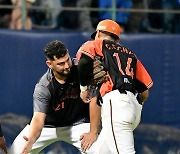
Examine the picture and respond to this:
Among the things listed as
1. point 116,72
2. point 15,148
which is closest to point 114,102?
point 116,72

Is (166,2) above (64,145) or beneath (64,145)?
above

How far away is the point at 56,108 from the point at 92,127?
53 centimetres

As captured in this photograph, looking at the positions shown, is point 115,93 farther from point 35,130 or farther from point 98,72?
point 35,130

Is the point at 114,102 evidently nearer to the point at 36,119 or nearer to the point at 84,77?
the point at 84,77

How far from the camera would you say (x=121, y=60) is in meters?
7.40

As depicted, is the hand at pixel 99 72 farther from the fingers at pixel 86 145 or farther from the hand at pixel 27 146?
the hand at pixel 27 146

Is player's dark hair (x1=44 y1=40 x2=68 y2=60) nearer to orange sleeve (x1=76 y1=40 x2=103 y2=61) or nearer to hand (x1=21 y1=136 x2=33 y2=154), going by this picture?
orange sleeve (x1=76 y1=40 x2=103 y2=61)

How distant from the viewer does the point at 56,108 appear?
8.16 metres

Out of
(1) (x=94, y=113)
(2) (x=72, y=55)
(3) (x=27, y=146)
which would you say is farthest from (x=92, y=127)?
(2) (x=72, y=55)

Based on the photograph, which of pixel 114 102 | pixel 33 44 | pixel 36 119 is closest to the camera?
pixel 114 102

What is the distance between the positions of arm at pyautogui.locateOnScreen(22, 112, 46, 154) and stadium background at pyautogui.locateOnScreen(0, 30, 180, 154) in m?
2.27

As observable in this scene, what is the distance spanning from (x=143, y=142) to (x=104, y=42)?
→ 11.0 feet

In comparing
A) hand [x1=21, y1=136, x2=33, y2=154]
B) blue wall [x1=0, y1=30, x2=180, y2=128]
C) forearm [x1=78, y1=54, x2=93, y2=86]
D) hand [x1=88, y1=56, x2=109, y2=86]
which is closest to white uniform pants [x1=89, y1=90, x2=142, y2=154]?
hand [x1=88, y1=56, x2=109, y2=86]

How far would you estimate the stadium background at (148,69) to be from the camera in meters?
10.1
